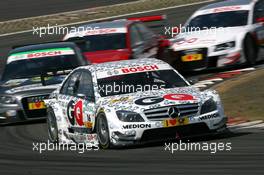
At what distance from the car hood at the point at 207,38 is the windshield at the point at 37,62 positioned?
331 centimetres

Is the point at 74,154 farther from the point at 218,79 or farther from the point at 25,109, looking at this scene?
the point at 218,79

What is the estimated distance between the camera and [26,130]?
16141 millimetres

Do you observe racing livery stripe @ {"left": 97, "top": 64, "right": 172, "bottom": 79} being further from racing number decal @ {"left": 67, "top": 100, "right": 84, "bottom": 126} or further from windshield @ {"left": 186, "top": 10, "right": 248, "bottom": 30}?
windshield @ {"left": 186, "top": 10, "right": 248, "bottom": 30}

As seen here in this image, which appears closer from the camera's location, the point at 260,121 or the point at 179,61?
the point at 260,121

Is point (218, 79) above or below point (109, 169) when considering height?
below

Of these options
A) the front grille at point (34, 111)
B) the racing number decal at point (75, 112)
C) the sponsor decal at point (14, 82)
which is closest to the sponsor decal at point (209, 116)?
the racing number decal at point (75, 112)

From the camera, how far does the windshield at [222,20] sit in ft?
71.1

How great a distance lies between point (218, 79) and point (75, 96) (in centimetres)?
705

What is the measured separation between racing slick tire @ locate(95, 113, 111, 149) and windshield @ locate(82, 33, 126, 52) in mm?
8018

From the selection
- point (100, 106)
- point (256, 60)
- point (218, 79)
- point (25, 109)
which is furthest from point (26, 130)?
point (256, 60)

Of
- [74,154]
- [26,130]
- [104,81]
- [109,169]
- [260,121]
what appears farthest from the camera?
[26,130]

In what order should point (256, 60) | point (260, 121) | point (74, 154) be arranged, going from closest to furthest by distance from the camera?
point (74, 154), point (260, 121), point (256, 60)

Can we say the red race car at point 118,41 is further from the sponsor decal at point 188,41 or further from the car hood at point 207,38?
the car hood at point 207,38

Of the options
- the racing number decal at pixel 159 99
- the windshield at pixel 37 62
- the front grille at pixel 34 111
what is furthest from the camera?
the windshield at pixel 37 62
